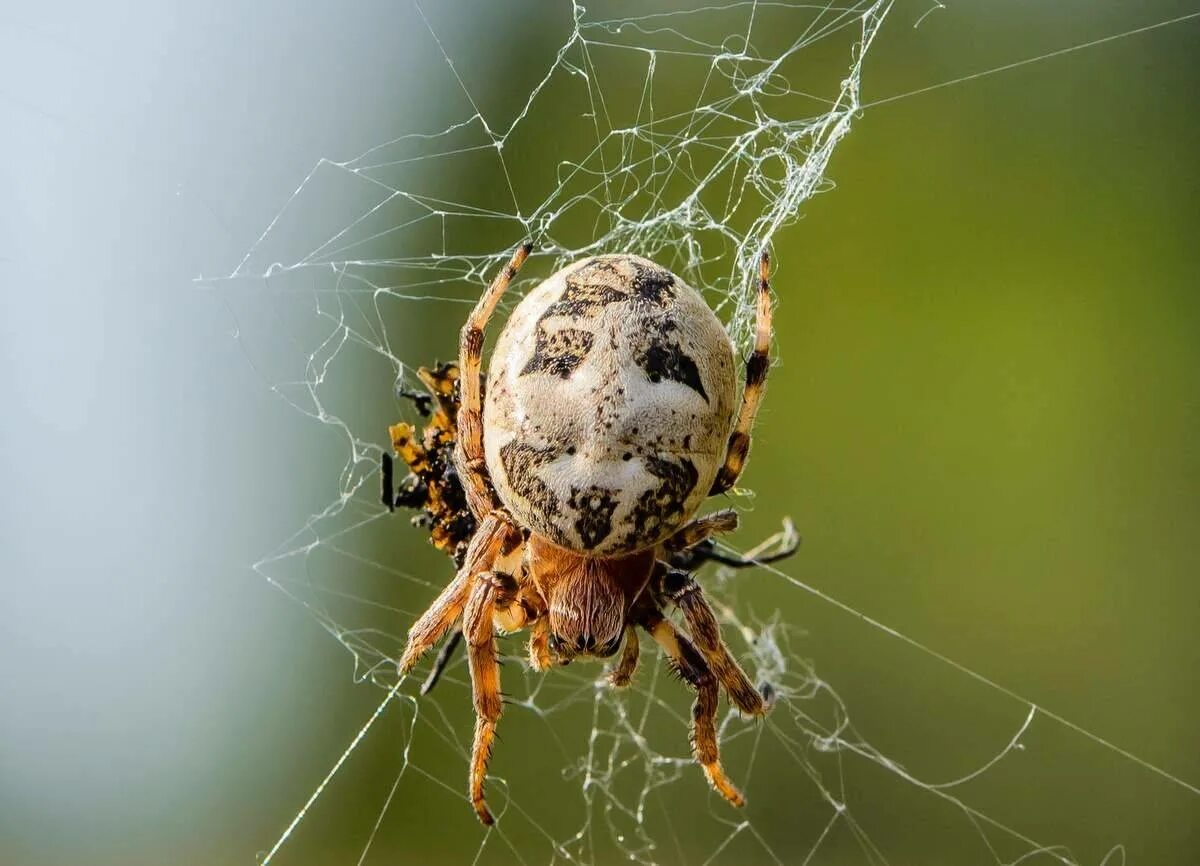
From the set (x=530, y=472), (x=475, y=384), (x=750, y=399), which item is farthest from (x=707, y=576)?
(x=530, y=472)

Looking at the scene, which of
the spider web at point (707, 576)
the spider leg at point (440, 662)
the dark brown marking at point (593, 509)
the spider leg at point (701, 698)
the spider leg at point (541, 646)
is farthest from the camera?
the spider web at point (707, 576)

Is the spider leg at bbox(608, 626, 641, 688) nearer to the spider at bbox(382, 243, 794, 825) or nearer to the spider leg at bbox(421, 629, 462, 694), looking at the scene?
the spider at bbox(382, 243, 794, 825)

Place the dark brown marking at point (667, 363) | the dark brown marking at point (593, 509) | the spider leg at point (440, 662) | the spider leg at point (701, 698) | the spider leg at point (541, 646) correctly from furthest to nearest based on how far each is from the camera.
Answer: the spider leg at point (440, 662) → the spider leg at point (541, 646) → the spider leg at point (701, 698) → the dark brown marking at point (593, 509) → the dark brown marking at point (667, 363)

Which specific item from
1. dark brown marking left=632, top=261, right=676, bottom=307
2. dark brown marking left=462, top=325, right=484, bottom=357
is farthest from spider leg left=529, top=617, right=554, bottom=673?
dark brown marking left=632, top=261, right=676, bottom=307

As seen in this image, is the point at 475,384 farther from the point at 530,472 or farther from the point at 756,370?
the point at 756,370

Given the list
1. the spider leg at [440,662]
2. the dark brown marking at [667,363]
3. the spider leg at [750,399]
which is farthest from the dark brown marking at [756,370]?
the spider leg at [440,662]

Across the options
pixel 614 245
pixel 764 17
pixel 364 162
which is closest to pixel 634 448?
pixel 364 162

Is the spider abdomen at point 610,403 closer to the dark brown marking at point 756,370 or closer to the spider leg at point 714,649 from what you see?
the dark brown marking at point 756,370
